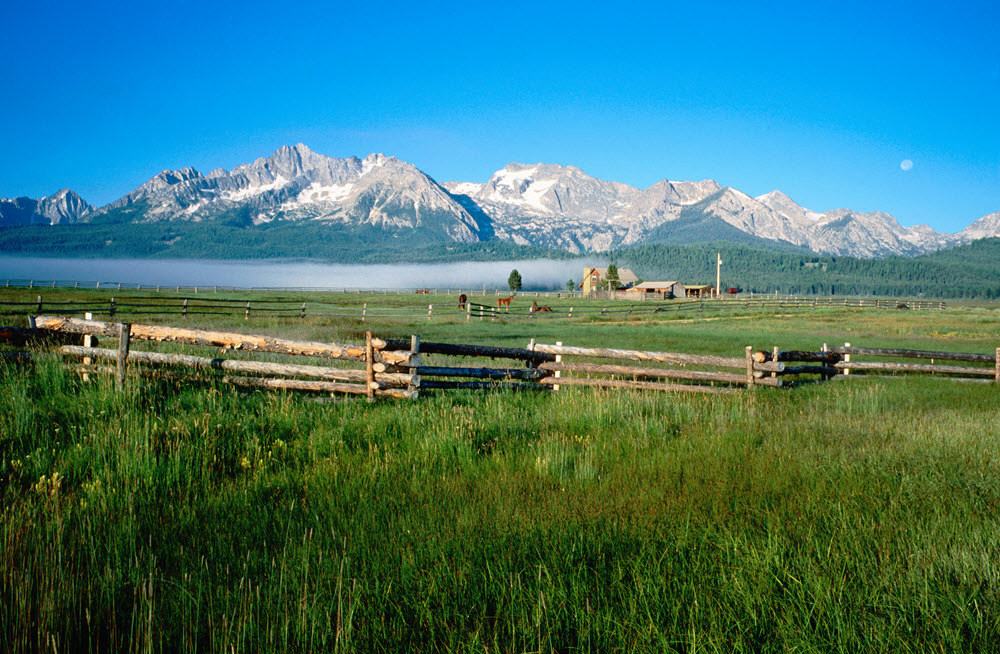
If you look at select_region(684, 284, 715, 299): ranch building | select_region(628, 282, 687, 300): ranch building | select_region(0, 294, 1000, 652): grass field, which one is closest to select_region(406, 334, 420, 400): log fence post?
select_region(0, 294, 1000, 652): grass field

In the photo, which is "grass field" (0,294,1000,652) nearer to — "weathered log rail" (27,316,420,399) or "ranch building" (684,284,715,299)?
"weathered log rail" (27,316,420,399)

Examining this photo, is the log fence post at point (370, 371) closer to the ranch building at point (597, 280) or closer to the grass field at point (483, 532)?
the grass field at point (483, 532)

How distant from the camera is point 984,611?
8.95 ft

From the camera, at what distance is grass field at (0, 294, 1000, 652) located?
2.63 metres

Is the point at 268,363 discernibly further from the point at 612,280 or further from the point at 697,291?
the point at 697,291

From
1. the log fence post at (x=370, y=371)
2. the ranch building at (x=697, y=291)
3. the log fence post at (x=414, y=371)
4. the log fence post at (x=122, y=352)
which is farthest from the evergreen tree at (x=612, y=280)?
the log fence post at (x=122, y=352)

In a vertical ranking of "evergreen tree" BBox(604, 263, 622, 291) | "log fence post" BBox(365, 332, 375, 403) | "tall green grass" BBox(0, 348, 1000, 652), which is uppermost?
"evergreen tree" BBox(604, 263, 622, 291)

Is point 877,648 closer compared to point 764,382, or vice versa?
point 877,648

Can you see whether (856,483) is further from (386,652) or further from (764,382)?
(764,382)

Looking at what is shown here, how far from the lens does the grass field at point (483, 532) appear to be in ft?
8.64

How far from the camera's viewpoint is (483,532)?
11.9 ft

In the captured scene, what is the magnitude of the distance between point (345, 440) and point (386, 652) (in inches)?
157

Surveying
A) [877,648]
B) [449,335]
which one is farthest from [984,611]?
[449,335]

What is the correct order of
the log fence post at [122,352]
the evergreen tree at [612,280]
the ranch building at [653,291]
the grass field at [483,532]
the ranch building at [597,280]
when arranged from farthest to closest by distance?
the ranch building at [597,280], the evergreen tree at [612,280], the ranch building at [653,291], the log fence post at [122,352], the grass field at [483,532]
